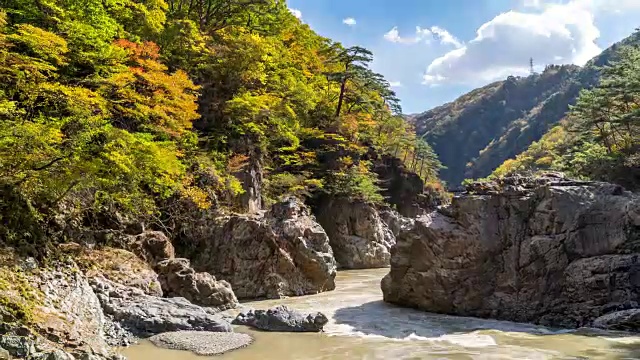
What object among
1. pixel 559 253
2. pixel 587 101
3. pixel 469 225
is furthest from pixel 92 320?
pixel 587 101

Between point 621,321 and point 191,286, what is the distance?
10.8 metres

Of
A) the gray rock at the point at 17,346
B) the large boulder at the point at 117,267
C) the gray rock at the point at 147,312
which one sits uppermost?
the large boulder at the point at 117,267

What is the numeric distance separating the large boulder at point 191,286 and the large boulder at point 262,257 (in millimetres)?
2511

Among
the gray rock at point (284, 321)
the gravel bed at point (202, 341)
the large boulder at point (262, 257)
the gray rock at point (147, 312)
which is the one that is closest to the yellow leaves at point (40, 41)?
the gray rock at point (147, 312)

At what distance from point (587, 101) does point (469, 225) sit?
14.0 m

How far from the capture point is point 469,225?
13547 mm

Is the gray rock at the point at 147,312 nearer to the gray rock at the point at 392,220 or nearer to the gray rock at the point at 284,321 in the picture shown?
the gray rock at the point at 284,321

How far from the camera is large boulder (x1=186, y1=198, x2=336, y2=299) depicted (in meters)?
16.4

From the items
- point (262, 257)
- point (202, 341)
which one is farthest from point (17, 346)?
point (262, 257)

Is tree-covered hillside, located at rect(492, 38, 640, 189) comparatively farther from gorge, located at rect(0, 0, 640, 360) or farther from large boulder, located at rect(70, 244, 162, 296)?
large boulder, located at rect(70, 244, 162, 296)

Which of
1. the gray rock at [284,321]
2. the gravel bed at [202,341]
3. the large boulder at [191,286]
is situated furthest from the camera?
the large boulder at [191,286]

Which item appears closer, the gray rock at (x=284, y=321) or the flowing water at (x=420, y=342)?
the flowing water at (x=420, y=342)

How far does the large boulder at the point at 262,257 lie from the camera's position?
16359mm

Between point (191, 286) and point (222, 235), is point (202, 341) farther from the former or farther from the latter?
point (222, 235)
